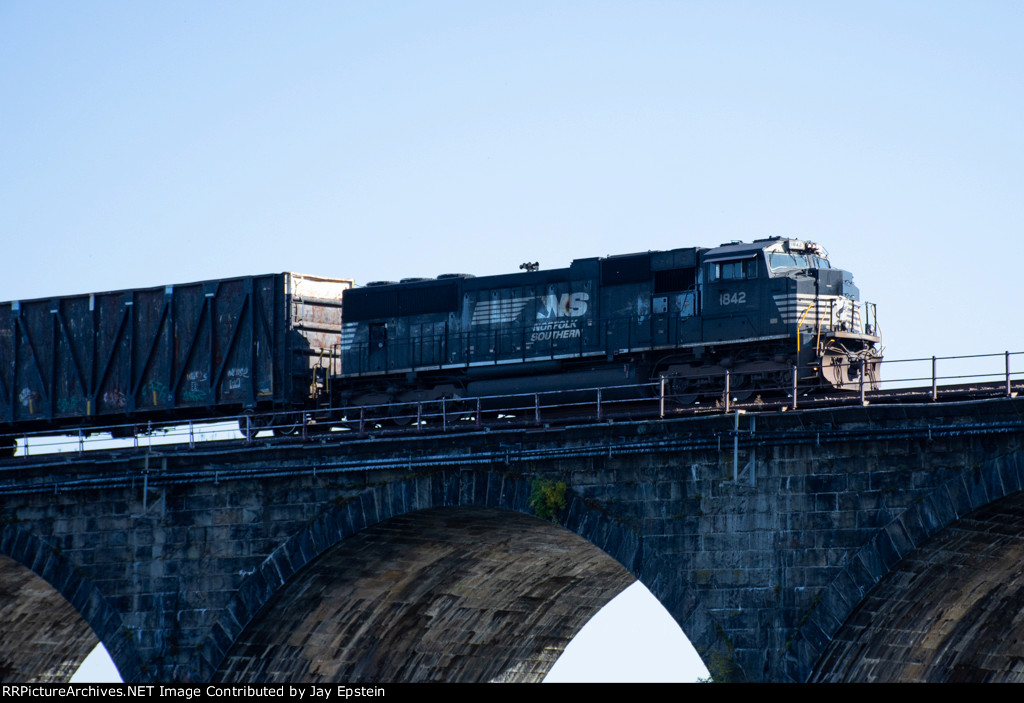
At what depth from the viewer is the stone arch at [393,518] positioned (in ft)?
106

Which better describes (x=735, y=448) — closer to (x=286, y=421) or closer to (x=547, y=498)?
(x=547, y=498)

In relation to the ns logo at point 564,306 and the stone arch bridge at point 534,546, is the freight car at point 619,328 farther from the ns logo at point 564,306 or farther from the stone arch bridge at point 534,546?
the stone arch bridge at point 534,546

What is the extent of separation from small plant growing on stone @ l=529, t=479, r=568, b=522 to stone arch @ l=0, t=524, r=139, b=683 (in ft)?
38.6

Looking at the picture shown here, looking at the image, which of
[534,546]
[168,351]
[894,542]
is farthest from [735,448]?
[168,351]

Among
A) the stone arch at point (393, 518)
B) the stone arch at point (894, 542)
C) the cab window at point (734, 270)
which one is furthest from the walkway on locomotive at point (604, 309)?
the stone arch at point (894, 542)

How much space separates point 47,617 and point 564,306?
21.3 meters

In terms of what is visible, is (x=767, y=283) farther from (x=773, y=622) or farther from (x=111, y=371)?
(x=111, y=371)

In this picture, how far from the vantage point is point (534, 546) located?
135 ft

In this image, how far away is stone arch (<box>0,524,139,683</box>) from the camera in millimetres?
38562

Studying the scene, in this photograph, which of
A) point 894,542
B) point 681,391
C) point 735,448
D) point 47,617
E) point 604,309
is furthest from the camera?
point 47,617

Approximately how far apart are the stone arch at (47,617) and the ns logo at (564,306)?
534 inches

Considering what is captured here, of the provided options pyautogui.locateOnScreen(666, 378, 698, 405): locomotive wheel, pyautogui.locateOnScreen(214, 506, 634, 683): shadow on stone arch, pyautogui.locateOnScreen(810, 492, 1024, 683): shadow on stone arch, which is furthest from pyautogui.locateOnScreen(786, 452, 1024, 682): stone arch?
pyautogui.locateOnScreen(214, 506, 634, 683): shadow on stone arch
